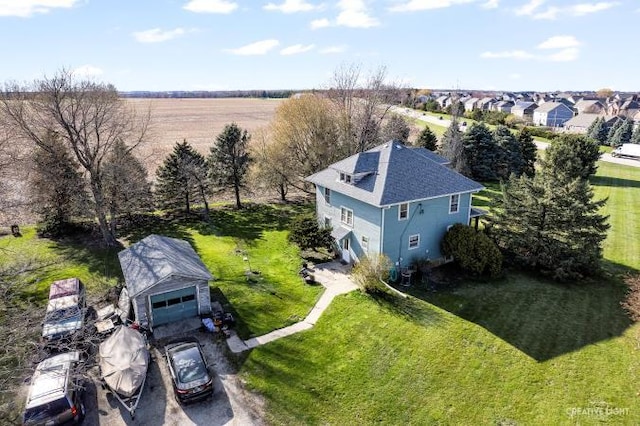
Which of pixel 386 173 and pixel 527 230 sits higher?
pixel 386 173

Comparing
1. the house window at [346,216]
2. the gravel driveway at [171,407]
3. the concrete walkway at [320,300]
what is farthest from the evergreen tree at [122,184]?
the gravel driveway at [171,407]

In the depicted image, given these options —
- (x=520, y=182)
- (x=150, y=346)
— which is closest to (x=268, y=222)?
(x=150, y=346)

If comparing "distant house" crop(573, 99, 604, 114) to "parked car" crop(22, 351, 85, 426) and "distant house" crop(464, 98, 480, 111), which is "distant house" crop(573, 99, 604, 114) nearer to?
"distant house" crop(464, 98, 480, 111)

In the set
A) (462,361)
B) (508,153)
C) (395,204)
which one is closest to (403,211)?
(395,204)

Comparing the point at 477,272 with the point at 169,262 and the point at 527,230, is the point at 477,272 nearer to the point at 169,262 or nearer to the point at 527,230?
the point at 527,230

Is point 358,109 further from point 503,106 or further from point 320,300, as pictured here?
point 503,106

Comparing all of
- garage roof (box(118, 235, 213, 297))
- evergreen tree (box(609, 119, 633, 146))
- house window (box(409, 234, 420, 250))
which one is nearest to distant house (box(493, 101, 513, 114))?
evergreen tree (box(609, 119, 633, 146))
